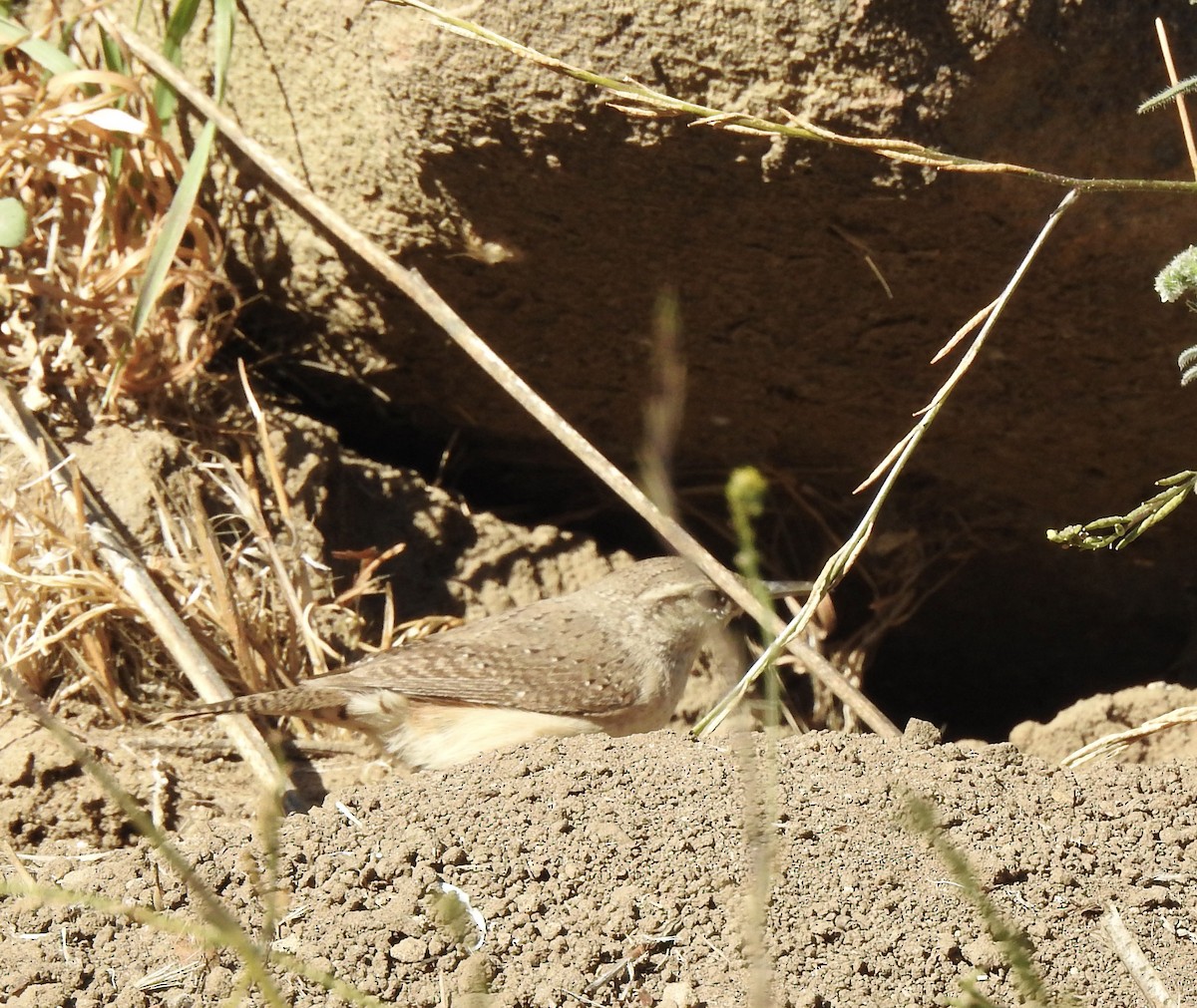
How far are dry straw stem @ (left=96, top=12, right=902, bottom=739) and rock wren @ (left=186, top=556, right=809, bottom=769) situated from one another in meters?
0.54

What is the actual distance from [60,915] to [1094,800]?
2.38 m

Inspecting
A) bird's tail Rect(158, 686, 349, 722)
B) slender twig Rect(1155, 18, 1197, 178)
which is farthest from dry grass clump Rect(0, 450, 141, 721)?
slender twig Rect(1155, 18, 1197, 178)

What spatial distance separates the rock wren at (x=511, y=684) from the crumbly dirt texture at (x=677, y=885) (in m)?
1.07

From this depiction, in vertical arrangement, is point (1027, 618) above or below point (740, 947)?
below

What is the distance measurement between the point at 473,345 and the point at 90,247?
5.46 feet

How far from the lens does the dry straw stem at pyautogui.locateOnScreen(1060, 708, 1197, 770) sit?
11.2 feet

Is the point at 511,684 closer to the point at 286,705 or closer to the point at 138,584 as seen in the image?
the point at 286,705

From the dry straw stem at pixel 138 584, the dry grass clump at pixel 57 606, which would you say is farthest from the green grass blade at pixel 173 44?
the dry grass clump at pixel 57 606

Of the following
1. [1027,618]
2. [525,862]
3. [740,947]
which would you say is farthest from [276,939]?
[1027,618]

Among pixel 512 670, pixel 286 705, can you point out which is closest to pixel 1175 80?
pixel 512 670

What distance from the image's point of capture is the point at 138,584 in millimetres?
4492

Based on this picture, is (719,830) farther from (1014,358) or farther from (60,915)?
(1014,358)

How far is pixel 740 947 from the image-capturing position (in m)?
2.62

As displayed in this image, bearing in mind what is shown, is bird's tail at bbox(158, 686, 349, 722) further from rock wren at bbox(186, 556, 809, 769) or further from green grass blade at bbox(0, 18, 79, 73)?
green grass blade at bbox(0, 18, 79, 73)
